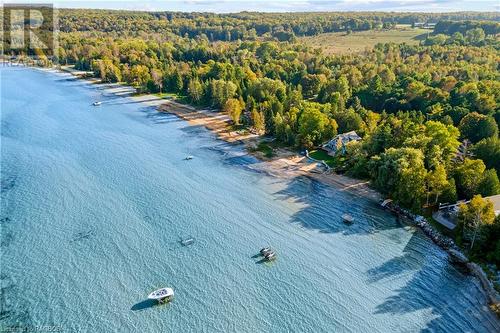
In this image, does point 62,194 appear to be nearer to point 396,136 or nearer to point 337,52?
point 396,136

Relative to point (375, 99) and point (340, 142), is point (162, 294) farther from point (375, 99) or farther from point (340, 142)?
point (375, 99)

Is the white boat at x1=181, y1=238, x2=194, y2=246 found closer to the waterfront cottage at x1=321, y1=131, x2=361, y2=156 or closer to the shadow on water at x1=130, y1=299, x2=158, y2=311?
the shadow on water at x1=130, y1=299, x2=158, y2=311

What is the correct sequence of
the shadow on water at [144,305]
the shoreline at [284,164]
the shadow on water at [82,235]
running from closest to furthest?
1. the shadow on water at [144,305]
2. the shadow on water at [82,235]
3. the shoreline at [284,164]

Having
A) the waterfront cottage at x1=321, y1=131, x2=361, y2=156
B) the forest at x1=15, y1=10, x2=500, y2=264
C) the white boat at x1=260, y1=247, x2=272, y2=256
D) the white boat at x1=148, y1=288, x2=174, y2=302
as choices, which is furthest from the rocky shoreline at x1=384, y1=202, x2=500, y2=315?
the white boat at x1=148, y1=288, x2=174, y2=302

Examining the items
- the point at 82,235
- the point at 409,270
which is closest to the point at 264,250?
the point at 409,270

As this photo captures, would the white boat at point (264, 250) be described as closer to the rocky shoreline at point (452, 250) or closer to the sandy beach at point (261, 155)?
the sandy beach at point (261, 155)

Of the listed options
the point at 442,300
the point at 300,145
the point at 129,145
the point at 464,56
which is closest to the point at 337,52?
the point at 464,56

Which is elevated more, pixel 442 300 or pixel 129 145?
pixel 129 145

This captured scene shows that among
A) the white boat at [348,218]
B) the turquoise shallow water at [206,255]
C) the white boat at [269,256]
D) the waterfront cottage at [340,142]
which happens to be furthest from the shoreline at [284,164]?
the white boat at [269,256]
